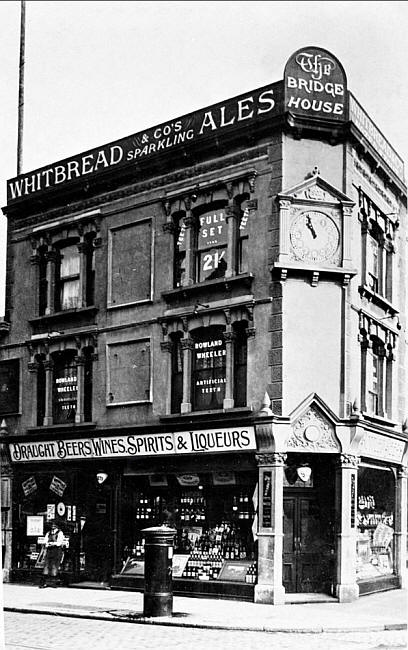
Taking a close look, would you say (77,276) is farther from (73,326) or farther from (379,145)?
(379,145)

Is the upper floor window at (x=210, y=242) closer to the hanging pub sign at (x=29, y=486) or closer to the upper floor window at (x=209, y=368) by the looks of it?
the upper floor window at (x=209, y=368)

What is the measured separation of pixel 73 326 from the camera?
2303cm

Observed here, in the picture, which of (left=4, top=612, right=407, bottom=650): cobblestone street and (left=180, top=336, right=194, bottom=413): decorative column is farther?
(left=180, top=336, right=194, bottom=413): decorative column

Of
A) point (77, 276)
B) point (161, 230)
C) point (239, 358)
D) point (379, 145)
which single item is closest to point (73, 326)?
point (77, 276)

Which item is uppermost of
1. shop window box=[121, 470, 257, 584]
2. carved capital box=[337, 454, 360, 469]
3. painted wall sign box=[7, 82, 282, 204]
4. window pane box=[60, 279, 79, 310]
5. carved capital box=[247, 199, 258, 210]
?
painted wall sign box=[7, 82, 282, 204]

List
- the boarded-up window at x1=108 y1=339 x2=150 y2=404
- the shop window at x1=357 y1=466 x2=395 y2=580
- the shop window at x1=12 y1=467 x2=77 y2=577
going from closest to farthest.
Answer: the shop window at x1=357 y1=466 x2=395 y2=580 → the boarded-up window at x1=108 y1=339 x2=150 y2=404 → the shop window at x1=12 y1=467 x2=77 y2=577

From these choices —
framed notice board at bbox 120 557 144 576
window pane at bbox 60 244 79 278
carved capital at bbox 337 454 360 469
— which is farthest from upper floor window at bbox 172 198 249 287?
framed notice board at bbox 120 557 144 576

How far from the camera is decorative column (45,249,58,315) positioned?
77.1ft

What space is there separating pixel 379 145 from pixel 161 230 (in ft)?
18.7

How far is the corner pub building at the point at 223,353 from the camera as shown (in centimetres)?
1869

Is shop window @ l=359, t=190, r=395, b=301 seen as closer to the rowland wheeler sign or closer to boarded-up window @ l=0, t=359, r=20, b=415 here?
the rowland wheeler sign

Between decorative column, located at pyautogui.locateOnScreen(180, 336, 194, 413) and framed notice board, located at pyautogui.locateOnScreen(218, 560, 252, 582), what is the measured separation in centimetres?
350

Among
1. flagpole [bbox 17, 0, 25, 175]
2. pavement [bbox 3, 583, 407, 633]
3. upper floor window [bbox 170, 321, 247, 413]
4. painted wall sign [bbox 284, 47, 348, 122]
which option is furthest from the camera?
A: upper floor window [bbox 170, 321, 247, 413]

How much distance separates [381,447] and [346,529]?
3.14 metres
